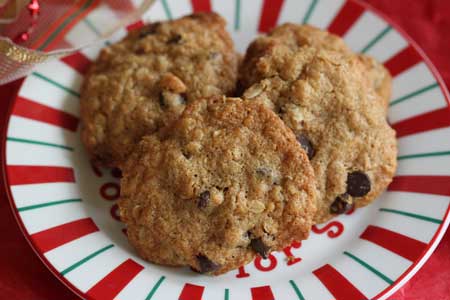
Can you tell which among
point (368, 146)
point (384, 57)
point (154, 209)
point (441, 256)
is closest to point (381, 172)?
point (368, 146)

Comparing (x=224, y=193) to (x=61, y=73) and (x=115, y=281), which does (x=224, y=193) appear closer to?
(x=115, y=281)

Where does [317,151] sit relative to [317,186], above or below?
above

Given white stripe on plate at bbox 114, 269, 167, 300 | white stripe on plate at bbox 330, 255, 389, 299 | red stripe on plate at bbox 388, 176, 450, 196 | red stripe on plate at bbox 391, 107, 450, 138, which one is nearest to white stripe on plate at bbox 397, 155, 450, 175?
red stripe on plate at bbox 388, 176, 450, 196

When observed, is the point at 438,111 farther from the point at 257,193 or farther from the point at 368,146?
the point at 257,193

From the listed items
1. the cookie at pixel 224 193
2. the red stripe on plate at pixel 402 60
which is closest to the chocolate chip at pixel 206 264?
the cookie at pixel 224 193

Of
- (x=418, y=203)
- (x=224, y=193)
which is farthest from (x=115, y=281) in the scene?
(x=418, y=203)

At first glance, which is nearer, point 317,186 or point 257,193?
point 257,193
